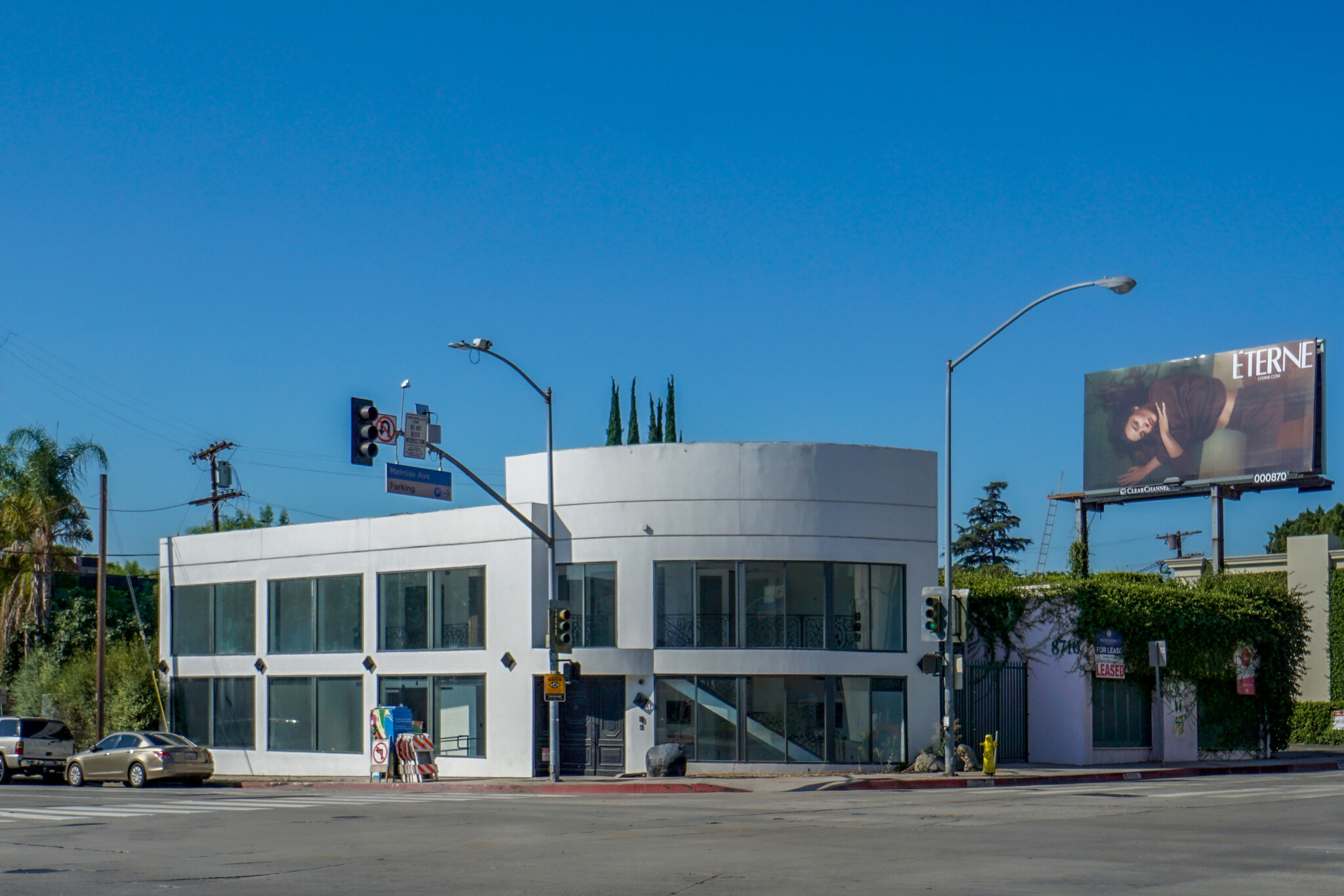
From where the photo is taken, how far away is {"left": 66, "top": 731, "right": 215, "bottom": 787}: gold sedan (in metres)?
34.2

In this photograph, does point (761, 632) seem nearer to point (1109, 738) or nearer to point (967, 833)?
point (1109, 738)

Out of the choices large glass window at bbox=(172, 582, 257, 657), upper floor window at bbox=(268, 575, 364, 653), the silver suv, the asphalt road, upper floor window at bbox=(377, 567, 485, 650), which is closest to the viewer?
the asphalt road

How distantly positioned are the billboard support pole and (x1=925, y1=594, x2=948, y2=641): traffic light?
2187cm

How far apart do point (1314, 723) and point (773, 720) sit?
28.2 m

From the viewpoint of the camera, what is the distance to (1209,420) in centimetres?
5275

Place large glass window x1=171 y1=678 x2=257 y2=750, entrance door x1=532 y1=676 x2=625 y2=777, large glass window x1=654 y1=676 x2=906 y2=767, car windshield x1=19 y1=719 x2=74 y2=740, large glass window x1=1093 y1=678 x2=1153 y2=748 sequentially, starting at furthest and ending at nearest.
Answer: large glass window x1=171 y1=678 x2=257 y2=750
car windshield x1=19 y1=719 x2=74 y2=740
large glass window x1=1093 y1=678 x2=1153 y2=748
entrance door x1=532 y1=676 x2=625 y2=777
large glass window x1=654 y1=676 x2=906 y2=767

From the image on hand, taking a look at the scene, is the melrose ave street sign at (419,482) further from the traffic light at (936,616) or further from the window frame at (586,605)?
the traffic light at (936,616)

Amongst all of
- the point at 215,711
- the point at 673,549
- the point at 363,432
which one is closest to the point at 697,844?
the point at 363,432

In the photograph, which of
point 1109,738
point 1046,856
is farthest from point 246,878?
point 1109,738

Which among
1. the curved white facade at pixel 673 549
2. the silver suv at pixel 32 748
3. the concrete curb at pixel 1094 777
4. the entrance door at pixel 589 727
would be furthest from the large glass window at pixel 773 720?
the silver suv at pixel 32 748

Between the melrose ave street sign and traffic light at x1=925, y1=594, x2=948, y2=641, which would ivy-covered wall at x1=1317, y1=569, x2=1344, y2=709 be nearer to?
traffic light at x1=925, y1=594, x2=948, y2=641

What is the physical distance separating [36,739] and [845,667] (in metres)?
21.5

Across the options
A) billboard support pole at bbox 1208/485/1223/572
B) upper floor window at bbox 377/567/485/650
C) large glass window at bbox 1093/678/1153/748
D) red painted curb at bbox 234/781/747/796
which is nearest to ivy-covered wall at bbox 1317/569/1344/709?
billboard support pole at bbox 1208/485/1223/572

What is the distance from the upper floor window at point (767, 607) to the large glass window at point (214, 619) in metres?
14.9
